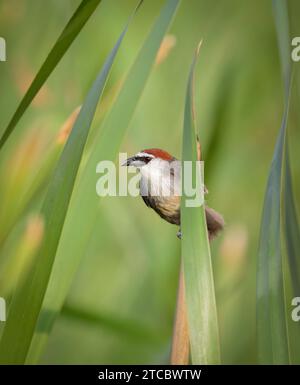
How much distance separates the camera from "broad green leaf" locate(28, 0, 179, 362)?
2.44 feet

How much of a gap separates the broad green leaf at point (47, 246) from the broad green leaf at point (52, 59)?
0.24ft

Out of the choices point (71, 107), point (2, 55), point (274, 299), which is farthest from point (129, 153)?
point (274, 299)

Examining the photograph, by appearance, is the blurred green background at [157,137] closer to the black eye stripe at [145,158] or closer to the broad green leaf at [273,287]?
the black eye stripe at [145,158]

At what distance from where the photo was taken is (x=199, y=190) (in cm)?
76

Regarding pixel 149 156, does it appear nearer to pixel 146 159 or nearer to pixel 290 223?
pixel 146 159

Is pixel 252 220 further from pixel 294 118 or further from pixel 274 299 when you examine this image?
pixel 274 299

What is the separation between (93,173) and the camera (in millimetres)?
754

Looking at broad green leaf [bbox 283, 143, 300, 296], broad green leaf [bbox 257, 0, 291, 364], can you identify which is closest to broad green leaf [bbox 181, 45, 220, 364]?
broad green leaf [bbox 257, 0, 291, 364]

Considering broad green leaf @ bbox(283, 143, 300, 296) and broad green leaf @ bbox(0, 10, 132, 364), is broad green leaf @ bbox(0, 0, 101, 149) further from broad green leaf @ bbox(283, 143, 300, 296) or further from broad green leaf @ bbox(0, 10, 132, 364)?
broad green leaf @ bbox(283, 143, 300, 296)


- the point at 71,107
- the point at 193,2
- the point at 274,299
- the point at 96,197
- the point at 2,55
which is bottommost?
the point at 274,299

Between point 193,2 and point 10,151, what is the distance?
57cm

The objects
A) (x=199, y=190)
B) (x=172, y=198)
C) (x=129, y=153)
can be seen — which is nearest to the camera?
(x=199, y=190)

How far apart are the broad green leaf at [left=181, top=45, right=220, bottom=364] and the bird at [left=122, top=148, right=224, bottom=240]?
33 centimetres

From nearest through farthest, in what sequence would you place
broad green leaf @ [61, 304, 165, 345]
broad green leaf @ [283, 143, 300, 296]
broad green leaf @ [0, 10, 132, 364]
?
1. broad green leaf @ [0, 10, 132, 364]
2. broad green leaf @ [283, 143, 300, 296]
3. broad green leaf @ [61, 304, 165, 345]
